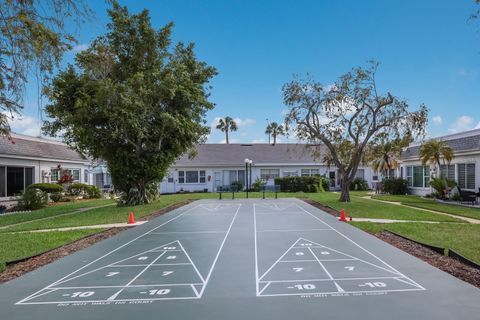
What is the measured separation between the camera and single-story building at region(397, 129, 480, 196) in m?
21.8

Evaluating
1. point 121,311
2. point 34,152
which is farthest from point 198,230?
point 34,152

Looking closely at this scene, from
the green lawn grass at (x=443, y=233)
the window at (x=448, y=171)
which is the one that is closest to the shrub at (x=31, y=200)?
the green lawn grass at (x=443, y=233)

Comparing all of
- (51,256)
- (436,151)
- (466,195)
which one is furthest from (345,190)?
(51,256)

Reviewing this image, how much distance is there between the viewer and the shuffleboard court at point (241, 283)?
5.19 metres

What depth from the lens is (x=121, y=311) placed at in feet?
17.2

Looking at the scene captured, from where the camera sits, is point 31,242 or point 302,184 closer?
point 31,242

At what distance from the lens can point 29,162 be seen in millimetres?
24609

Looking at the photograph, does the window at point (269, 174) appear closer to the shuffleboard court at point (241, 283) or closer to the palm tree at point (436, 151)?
the palm tree at point (436, 151)

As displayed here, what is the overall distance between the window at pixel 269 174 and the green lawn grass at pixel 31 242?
2733 cm

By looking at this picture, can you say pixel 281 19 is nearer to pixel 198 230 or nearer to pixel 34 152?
pixel 198 230

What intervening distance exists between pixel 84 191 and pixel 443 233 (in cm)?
2564

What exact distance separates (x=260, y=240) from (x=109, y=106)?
39.5 ft

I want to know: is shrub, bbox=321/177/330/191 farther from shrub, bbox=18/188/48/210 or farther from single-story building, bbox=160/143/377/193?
shrub, bbox=18/188/48/210

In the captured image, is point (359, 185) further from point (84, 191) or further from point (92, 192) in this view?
point (84, 191)
